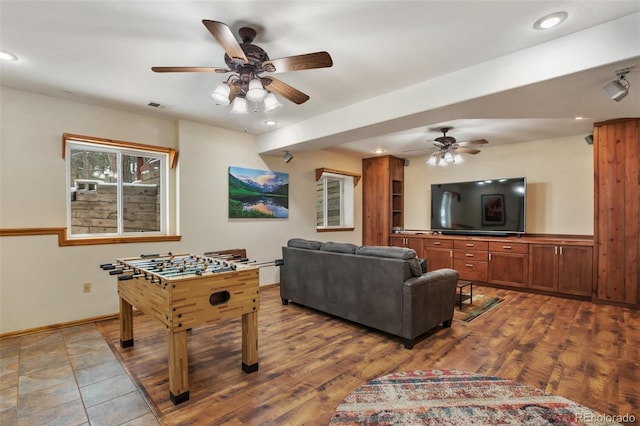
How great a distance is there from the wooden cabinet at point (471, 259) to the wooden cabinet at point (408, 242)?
0.68 metres

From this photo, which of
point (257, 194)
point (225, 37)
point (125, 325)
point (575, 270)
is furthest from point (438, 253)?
point (225, 37)

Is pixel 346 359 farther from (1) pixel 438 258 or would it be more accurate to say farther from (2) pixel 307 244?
(1) pixel 438 258

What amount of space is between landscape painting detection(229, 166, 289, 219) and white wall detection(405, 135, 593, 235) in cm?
362

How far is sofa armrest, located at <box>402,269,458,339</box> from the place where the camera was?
289 centimetres

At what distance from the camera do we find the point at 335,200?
682 centimetres

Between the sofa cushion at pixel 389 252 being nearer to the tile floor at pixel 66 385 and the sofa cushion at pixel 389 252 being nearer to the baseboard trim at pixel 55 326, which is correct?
the tile floor at pixel 66 385

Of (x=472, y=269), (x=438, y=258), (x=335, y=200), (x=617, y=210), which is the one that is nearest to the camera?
(x=617, y=210)

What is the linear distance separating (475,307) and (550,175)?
111 inches

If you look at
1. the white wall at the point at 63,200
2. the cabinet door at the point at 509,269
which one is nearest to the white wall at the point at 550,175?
the cabinet door at the point at 509,269

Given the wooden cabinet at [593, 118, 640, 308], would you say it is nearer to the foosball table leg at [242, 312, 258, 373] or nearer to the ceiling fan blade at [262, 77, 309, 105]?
the ceiling fan blade at [262, 77, 309, 105]

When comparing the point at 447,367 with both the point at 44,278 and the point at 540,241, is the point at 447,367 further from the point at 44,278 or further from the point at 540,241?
the point at 44,278

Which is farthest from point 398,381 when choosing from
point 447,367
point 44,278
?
point 44,278

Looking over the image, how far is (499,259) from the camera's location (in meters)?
5.20

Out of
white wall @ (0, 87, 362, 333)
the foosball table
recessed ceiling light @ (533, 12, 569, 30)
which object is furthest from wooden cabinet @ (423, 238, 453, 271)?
the foosball table
